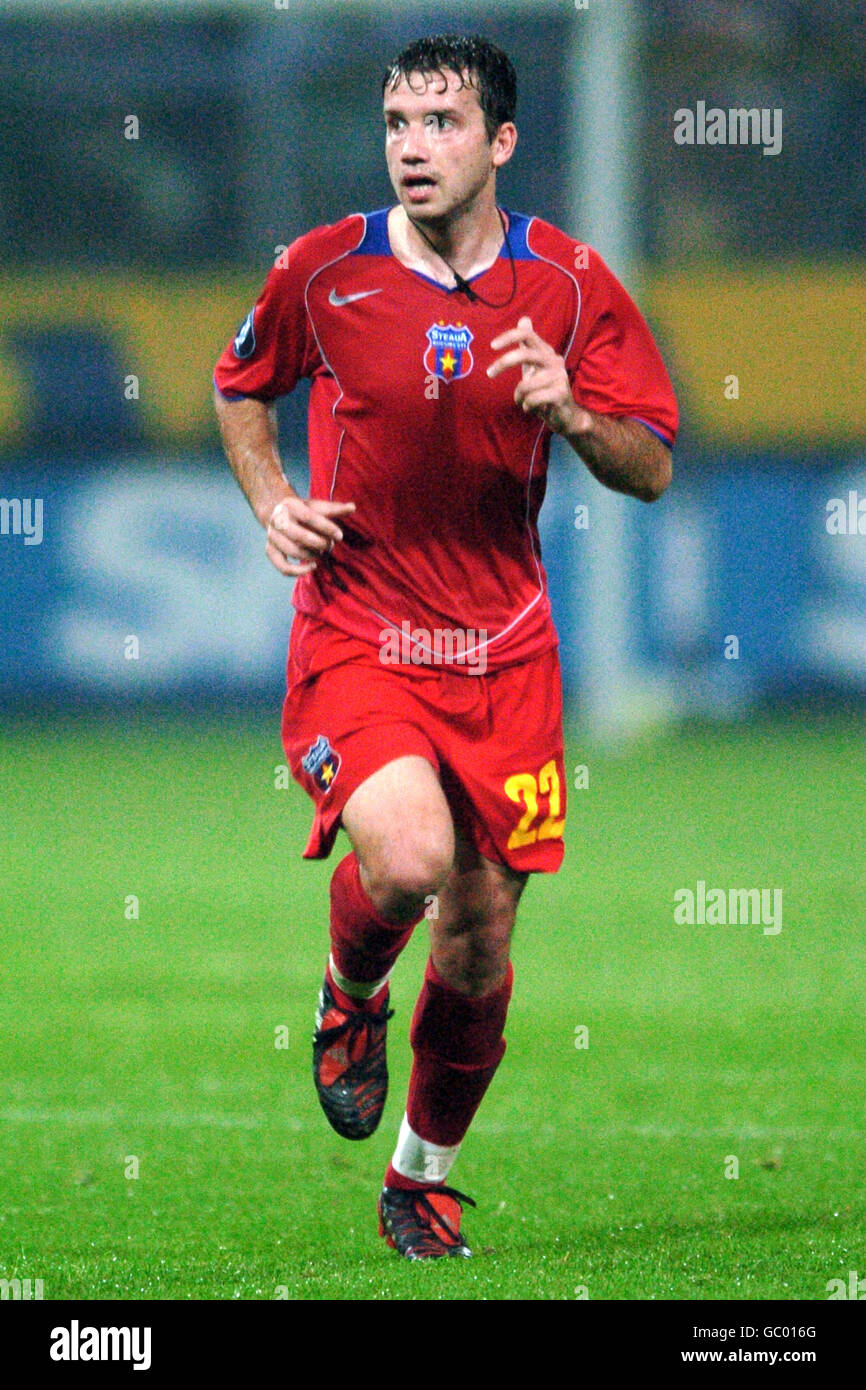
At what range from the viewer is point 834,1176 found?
5004mm

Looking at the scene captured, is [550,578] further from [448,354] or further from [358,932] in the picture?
[358,932]

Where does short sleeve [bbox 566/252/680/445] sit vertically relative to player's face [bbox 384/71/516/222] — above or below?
below

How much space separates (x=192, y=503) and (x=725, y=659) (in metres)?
3.51

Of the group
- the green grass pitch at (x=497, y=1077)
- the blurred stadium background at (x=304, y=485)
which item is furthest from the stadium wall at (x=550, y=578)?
the green grass pitch at (x=497, y=1077)

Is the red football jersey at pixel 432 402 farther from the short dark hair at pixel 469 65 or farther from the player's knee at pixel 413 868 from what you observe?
the player's knee at pixel 413 868

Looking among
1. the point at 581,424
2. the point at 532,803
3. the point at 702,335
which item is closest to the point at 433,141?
the point at 581,424

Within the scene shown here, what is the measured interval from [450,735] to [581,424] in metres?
0.67

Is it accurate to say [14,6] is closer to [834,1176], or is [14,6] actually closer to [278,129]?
[278,129]

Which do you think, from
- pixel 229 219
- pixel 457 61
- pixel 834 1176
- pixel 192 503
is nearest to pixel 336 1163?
pixel 834 1176

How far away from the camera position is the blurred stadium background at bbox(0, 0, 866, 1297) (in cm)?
883

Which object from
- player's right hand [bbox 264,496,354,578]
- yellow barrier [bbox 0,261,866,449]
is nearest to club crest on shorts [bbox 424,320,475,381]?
player's right hand [bbox 264,496,354,578]

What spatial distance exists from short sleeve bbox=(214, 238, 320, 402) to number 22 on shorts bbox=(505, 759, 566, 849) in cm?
94

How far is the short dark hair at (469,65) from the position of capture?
429cm

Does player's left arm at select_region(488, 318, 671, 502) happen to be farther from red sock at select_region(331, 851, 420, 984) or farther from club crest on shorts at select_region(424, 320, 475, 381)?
red sock at select_region(331, 851, 420, 984)
